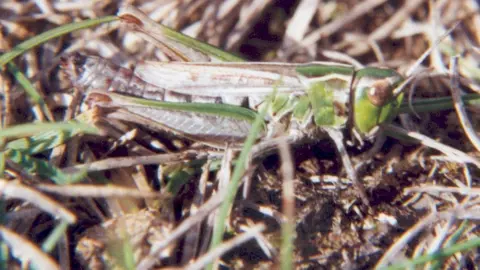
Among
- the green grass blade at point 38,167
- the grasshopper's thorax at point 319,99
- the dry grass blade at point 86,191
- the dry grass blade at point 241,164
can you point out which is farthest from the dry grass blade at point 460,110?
the green grass blade at point 38,167

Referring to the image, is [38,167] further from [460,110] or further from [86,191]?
[460,110]

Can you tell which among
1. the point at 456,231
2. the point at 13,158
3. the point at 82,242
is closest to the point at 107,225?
the point at 82,242

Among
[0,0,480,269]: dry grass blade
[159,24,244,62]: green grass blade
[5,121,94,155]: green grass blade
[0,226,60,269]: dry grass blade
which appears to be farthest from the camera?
[159,24,244,62]: green grass blade

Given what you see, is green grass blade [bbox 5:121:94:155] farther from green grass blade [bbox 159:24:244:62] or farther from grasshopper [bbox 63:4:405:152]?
green grass blade [bbox 159:24:244:62]

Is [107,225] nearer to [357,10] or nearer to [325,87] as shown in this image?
[325,87]

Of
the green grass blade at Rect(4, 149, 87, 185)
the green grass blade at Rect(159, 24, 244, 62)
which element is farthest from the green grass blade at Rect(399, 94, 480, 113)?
the green grass blade at Rect(4, 149, 87, 185)

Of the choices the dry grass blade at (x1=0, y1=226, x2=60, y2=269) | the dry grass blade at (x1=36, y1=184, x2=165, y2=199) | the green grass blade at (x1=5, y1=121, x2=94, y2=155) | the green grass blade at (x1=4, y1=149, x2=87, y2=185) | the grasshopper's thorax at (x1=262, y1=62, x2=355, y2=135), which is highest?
the grasshopper's thorax at (x1=262, y1=62, x2=355, y2=135)

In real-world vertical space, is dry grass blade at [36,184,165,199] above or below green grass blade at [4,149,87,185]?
below

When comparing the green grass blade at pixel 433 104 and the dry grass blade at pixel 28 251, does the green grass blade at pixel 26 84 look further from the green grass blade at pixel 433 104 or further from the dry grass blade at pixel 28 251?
the green grass blade at pixel 433 104
